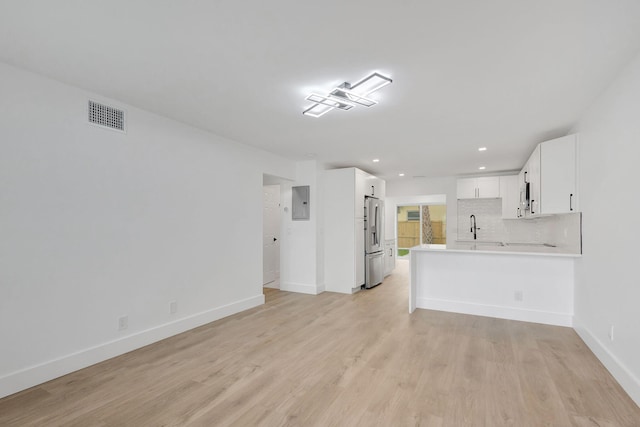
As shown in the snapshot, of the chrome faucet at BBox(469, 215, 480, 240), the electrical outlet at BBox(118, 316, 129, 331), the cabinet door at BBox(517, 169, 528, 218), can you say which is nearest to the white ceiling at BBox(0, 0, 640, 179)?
the cabinet door at BBox(517, 169, 528, 218)

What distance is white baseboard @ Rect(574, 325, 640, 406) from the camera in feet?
7.00

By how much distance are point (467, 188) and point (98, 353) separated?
692 cm

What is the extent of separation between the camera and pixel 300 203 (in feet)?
18.4

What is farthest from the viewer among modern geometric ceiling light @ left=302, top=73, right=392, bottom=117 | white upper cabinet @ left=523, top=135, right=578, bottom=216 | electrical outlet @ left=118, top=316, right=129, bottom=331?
white upper cabinet @ left=523, top=135, right=578, bottom=216

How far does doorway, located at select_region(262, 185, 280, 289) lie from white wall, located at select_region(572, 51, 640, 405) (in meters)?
5.00

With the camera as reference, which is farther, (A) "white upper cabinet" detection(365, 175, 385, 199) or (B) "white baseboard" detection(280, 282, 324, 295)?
(A) "white upper cabinet" detection(365, 175, 385, 199)

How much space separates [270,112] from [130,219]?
1.79 metres

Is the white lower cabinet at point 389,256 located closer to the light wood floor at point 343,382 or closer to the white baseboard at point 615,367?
the light wood floor at point 343,382

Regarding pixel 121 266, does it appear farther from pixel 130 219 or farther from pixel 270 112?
pixel 270 112

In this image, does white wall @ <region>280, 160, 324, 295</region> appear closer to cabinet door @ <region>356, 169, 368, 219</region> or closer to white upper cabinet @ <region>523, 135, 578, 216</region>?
cabinet door @ <region>356, 169, 368, 219</region>

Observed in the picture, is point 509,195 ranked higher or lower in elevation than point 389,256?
higher

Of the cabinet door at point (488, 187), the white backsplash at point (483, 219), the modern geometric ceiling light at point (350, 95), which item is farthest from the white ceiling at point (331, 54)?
the white backsplash at point (483, 219)

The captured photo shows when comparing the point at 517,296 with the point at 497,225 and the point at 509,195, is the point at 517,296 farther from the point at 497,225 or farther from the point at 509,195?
the point at 497,225

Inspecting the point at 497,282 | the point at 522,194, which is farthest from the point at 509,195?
the point at 497,282
